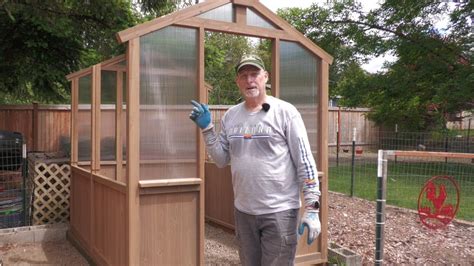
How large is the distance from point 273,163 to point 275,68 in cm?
208

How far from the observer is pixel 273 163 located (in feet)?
8.39

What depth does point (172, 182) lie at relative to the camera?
3.87 m

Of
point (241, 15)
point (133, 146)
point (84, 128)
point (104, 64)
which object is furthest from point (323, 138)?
point (84, 128)

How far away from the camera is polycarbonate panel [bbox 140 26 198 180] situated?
379cm

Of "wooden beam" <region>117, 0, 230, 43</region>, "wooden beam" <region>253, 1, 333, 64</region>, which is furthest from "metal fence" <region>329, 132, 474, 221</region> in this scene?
"wooden beam" <region>117, 0, 230, 43</region>

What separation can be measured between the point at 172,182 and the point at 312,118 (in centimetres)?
177

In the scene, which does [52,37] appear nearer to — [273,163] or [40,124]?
[40,124]

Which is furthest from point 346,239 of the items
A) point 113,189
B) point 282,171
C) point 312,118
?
point 282,171

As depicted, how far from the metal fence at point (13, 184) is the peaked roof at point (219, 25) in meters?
3.70

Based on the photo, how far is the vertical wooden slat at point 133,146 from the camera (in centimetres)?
366

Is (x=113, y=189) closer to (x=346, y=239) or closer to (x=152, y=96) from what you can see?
(x=152, y=96)

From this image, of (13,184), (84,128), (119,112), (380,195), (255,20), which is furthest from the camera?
(13,184)

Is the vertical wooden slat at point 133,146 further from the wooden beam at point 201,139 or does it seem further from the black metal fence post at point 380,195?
the black metal fence post at point 380,195

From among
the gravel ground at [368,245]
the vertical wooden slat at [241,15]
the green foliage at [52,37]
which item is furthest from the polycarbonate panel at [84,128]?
the vertical wooden slat at [241,15]
